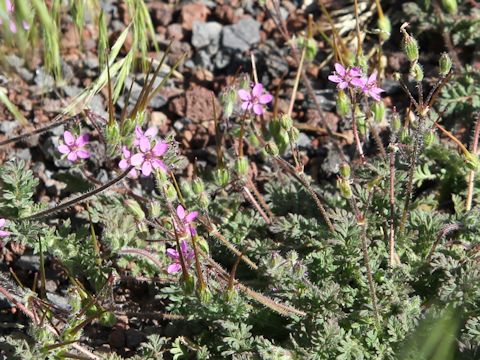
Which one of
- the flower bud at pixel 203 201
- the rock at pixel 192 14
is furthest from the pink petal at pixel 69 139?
the rock at pixel 192 14

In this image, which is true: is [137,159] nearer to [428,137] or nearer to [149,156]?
[149,156]

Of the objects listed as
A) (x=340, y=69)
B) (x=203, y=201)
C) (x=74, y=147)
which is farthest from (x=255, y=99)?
(x=74, y=147)

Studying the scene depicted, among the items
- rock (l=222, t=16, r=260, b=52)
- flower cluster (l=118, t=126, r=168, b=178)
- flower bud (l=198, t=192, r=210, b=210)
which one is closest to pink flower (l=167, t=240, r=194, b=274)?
flower bud (l=198, t=192, r=210, b=210)

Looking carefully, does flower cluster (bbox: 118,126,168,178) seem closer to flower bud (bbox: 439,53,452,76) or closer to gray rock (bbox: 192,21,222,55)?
flower bud (bbox: 439,53,452,76)

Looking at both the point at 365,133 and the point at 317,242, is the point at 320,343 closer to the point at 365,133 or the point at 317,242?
the point at 317,242

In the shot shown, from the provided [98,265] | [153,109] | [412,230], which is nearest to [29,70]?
[153,109]

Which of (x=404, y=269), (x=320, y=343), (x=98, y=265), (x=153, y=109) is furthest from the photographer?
(x=153, y=109)
